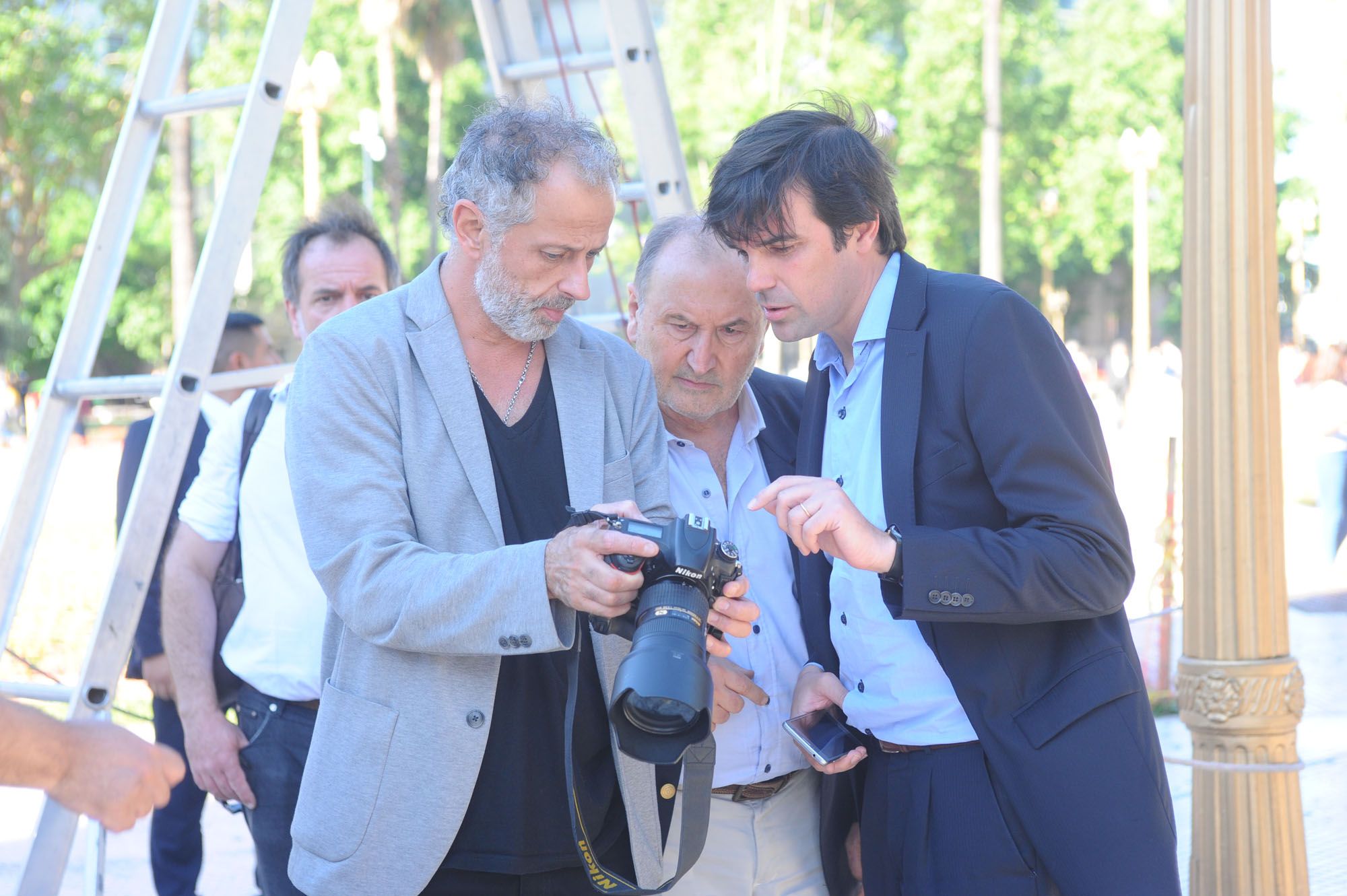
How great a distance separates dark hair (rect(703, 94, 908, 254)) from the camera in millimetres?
2203

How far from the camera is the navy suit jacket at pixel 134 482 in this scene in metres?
4.09

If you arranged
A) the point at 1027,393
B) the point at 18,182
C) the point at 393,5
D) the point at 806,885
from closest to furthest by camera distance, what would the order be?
the point at 1027,393 → the point at 806,885 → the point at 393,5 → the point at 18,182

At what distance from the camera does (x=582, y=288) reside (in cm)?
221

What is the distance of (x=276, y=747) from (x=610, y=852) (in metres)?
1.15

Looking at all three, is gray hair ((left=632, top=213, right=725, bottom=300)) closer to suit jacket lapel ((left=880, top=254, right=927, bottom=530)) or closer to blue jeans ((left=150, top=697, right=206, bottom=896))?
suit jacket lapel ((left=880, top=254, right=927, bottom=530))

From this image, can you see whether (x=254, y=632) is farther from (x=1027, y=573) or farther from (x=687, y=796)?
(x=1027, y=573)

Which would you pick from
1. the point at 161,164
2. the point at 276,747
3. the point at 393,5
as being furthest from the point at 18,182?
the point at 276,747

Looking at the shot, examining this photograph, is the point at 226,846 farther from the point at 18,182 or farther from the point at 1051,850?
the point at 18,182

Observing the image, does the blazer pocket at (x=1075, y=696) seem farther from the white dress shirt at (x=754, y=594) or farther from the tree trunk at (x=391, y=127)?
the tree trunk at (x=391, y=127)

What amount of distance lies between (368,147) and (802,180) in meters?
27.5

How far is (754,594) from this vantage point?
8.25 ft

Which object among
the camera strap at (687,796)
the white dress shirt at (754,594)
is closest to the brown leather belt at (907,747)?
the white dress shirt at (754,594)

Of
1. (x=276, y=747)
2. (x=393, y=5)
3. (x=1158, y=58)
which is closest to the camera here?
(x=276, y=747)

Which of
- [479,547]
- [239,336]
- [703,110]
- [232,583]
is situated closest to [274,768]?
[232,583]
